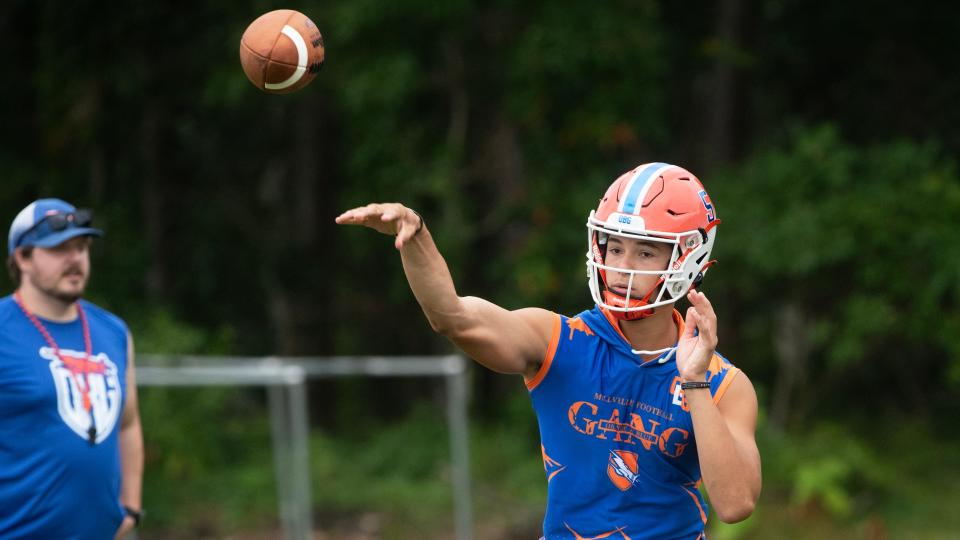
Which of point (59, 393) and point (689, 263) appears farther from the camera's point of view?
point (59, 393)

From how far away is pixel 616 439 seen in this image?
3752mm

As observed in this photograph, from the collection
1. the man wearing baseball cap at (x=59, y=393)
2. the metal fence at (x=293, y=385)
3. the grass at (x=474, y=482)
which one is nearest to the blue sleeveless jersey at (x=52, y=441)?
the man wearing baseball cap at (x=59, y=393)

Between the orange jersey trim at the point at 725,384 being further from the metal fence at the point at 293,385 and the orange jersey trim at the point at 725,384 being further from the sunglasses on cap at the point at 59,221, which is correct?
the metal fence at the point at 293,385

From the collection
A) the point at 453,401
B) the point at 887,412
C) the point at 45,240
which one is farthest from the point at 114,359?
the point at 887,412

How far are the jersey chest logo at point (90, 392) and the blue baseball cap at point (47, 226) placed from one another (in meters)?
0.51

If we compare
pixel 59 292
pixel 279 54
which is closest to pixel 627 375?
pixel 279 54

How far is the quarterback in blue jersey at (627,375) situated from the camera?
3719 millimetres

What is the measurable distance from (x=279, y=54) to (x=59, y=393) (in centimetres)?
186

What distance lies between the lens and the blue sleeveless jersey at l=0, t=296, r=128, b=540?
16.5 ft

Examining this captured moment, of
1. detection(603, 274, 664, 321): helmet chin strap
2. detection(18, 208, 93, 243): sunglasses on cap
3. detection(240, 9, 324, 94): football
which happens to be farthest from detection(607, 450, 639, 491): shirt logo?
detection(18, 208, 93, 243): sunglasses on cap

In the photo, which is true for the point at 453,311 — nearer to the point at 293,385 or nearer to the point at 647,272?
the point at 647,272

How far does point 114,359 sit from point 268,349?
42.7 feet

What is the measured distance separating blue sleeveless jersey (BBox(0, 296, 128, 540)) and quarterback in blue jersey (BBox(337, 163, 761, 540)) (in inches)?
89.0

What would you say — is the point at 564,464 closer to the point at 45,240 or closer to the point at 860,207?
the point at 45,240
